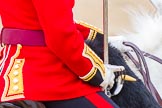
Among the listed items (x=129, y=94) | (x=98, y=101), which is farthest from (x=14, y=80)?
(x=129, y=94)

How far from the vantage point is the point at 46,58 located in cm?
82

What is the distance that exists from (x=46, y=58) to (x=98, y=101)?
0.15m

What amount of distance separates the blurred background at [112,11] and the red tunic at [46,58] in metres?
1.05

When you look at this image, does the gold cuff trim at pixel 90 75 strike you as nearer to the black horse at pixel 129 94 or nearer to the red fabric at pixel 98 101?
the red fabric at pixel 98 101

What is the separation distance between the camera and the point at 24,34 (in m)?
0.83

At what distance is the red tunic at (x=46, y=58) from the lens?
2.52 ft

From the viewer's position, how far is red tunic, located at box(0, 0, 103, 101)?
2.52ft

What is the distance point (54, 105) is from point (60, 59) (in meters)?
0.10

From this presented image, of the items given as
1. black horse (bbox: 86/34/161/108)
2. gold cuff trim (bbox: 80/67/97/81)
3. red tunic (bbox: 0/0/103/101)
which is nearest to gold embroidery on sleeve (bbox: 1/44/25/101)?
red tunic (bbox: 0/0/103/101)

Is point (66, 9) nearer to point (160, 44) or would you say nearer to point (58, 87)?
point (58, 87)

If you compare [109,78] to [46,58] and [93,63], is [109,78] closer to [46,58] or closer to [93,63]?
[93,63]

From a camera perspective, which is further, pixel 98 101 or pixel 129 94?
pixel 129 94

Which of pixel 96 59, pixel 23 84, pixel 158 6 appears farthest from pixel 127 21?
pixel 23 84

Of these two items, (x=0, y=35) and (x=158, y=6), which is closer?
(x=0, y=35)
